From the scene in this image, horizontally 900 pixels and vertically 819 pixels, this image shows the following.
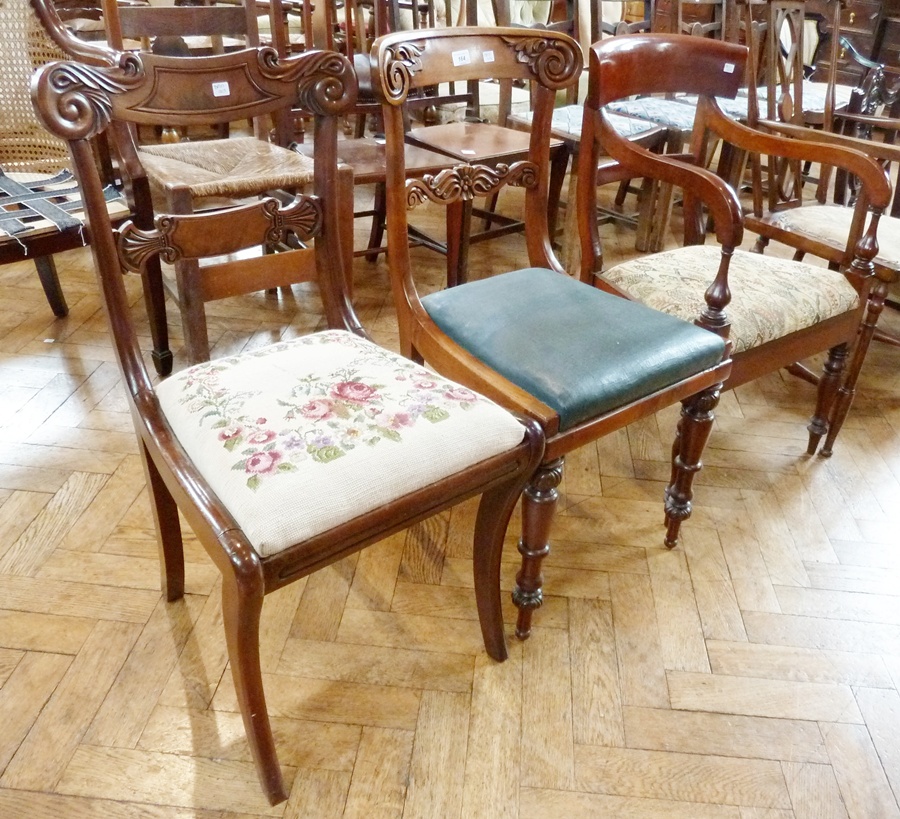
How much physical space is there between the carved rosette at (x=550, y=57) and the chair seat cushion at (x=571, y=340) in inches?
14.1

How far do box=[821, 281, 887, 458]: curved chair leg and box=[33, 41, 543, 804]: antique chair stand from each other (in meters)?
1.08

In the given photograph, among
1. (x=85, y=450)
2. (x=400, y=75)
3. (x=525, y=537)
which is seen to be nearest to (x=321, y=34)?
(x=400, y=75)

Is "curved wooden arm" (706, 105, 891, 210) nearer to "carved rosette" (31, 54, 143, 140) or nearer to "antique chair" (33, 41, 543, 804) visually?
"antique chair" (33, 41, 543, 804)

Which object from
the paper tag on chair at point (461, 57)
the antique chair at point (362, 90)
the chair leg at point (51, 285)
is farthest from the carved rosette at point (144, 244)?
the chair leg at point (51, 285)

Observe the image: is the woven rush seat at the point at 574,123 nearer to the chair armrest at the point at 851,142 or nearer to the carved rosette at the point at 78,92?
the chair armrest at the point at 851,142

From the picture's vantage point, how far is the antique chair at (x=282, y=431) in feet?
2.80

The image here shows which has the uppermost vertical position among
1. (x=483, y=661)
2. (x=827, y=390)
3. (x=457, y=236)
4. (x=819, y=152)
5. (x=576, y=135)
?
(x=819, y=152)

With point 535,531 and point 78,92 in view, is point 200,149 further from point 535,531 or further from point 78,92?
point 535,531

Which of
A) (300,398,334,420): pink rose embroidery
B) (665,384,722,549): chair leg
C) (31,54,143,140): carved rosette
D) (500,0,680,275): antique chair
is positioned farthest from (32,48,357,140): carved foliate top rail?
(500,0,680,275): antique chair

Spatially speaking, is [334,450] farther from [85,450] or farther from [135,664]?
[85,450]

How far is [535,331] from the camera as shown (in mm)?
1200

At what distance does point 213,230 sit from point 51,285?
139 cm

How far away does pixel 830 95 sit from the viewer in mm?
2354

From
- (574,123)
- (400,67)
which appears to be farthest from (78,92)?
(574,123)
